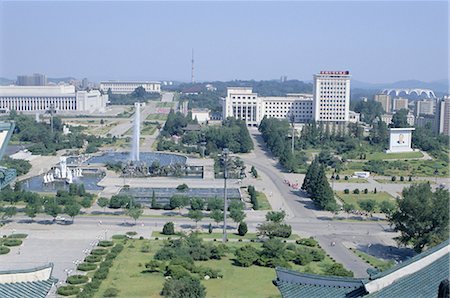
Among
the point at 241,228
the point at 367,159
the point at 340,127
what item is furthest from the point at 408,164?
the point at 241,228

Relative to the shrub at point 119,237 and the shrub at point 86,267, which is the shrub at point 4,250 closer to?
the shrub at point 86,267

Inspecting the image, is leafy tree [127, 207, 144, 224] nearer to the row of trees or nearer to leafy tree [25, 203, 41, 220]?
leafy tree [25, 203, 41, 220]

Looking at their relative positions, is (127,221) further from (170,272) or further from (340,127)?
(340,127)

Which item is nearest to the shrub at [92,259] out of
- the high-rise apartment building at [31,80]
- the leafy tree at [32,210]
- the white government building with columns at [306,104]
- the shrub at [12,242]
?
the shrub at [12,242]

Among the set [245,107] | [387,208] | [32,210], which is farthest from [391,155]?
[32,210]

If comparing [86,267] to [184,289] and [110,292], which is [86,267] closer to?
[110,292]

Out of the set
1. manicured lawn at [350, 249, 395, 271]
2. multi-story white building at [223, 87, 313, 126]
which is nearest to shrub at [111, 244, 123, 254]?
manicured lawn at [350, 249, 395, 271]
